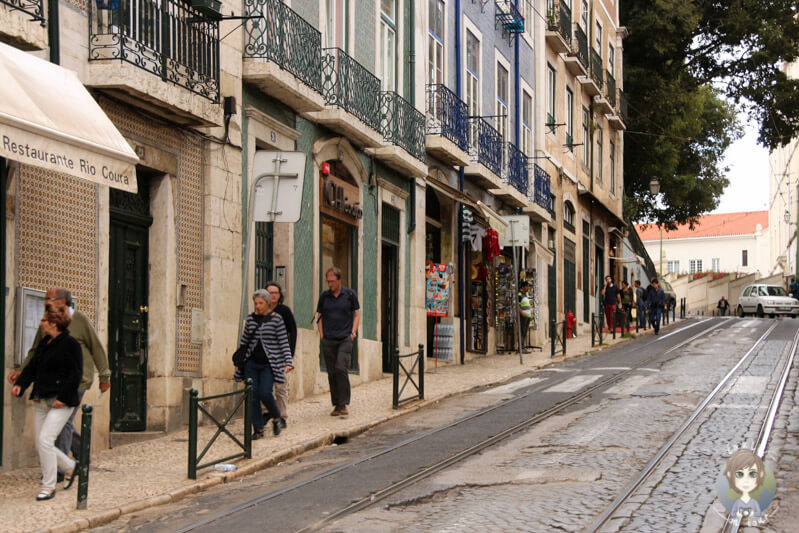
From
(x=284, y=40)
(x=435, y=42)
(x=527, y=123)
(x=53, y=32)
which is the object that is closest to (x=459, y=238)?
(x=435, y=42)

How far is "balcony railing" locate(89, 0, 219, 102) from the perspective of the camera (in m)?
10.7

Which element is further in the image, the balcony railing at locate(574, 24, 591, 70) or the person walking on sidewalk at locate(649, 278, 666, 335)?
the balcony railing at locate(574, 24, 591, 70)

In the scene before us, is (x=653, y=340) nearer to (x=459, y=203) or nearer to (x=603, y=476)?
(x=459, y=203)

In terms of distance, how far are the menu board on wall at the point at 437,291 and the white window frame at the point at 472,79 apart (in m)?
3.58

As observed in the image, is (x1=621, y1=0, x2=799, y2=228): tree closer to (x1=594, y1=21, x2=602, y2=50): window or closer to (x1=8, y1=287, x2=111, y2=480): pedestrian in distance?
(x1=594, y1=21, x2=602, y2=50): window

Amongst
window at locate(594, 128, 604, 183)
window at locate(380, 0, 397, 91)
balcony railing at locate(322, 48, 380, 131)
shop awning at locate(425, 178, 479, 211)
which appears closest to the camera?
balcony railing at locate(322, 48, 380, 131)

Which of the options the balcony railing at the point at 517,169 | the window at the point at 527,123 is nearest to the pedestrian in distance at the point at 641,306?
the window at the point at 527,123

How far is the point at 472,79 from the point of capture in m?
23.5

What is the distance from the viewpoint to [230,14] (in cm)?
1311

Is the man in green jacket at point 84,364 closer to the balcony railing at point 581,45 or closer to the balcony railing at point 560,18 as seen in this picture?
the balcony railing at point 560,18

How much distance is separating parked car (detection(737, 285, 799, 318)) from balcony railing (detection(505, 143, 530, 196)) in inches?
919

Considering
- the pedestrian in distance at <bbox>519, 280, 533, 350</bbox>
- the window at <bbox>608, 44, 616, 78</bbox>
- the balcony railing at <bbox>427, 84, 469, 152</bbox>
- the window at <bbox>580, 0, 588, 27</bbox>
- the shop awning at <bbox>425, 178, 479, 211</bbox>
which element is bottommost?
the pedestrian in distance at <bbox>519, 280, 533, 350</bbox>

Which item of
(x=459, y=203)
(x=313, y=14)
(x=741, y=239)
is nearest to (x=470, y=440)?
(x=313, y=14)

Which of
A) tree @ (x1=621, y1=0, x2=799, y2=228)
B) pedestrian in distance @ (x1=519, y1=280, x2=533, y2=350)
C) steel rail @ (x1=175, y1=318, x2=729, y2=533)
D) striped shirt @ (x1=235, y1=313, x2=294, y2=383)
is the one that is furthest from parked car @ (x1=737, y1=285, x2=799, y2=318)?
striped shirt @ (x1=235, y1=313, x2=294, y2=383)
